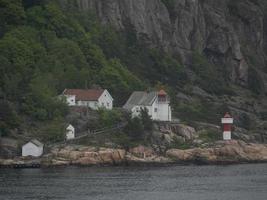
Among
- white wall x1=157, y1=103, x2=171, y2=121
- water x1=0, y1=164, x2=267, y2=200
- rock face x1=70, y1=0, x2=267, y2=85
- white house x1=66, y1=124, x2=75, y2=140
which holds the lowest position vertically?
water x1=0, y1=164, x2=267, y2=200

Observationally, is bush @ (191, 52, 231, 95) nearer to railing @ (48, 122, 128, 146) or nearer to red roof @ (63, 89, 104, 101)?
red roof @ (63, 89, 104, 101)

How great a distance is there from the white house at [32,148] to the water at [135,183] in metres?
5.11

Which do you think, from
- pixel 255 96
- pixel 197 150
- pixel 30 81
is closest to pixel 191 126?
pixel 197 150

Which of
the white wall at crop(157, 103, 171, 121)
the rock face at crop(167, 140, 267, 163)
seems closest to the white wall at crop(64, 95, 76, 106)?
the white wall at crop(157, 103, 171, 121)

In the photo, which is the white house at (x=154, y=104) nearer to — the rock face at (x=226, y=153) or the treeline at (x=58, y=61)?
the treeline at (x=58, y=61)

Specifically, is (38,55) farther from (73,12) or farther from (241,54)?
(241,54)

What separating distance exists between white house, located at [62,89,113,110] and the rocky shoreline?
12049 millimetres

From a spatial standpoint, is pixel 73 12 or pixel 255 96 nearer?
pixel 73 12

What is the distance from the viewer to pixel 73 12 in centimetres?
16412

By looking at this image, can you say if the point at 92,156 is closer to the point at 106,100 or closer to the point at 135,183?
the point at 106,100

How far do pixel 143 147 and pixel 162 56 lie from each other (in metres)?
41.4

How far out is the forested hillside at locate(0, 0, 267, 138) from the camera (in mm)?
136125

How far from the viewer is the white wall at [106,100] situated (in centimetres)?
14088

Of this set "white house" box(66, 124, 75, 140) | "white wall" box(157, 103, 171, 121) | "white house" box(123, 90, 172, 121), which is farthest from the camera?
"white wall" box(157, 103, 171, 121)
